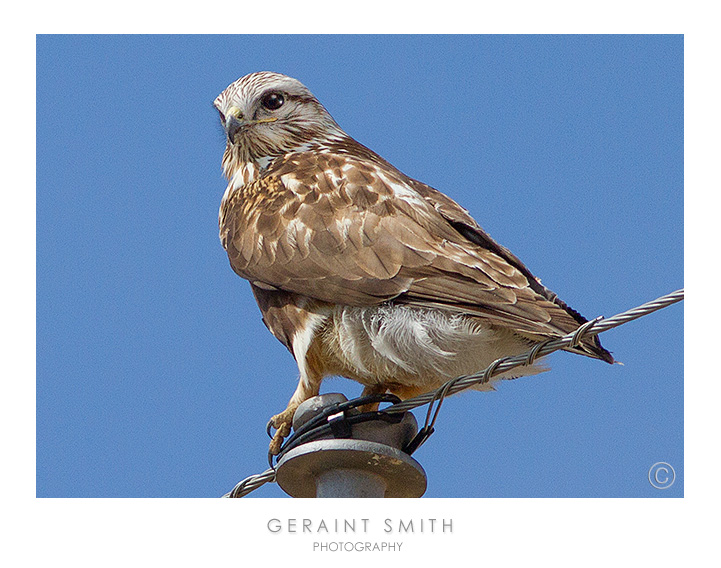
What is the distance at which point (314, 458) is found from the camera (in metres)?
5.05

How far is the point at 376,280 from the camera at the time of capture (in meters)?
5.76

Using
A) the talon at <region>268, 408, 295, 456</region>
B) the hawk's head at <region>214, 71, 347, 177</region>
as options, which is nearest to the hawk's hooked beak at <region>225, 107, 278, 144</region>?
the hawk's head at <region>214, 71, 347, 177</region>

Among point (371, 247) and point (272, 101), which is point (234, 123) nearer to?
point (272, 101)

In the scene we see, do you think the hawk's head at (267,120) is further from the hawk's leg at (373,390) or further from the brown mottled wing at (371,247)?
the hawk's leg at (373,390)

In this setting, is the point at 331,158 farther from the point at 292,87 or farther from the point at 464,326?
the point at 464,326

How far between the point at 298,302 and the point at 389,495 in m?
1.31

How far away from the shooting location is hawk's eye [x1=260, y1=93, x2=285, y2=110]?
7477mm

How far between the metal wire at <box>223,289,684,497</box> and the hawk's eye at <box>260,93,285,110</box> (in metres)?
2.98

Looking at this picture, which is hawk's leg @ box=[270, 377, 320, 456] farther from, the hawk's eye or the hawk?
the hawk's eye

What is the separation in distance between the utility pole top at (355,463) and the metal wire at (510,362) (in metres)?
0.11

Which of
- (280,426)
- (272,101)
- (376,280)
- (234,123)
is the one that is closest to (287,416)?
(280,426)

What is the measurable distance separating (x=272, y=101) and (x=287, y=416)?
8.00 ft

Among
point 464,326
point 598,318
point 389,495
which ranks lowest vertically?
point 389,495

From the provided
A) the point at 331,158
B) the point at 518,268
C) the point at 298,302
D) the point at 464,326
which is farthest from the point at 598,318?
the point at 331,158
